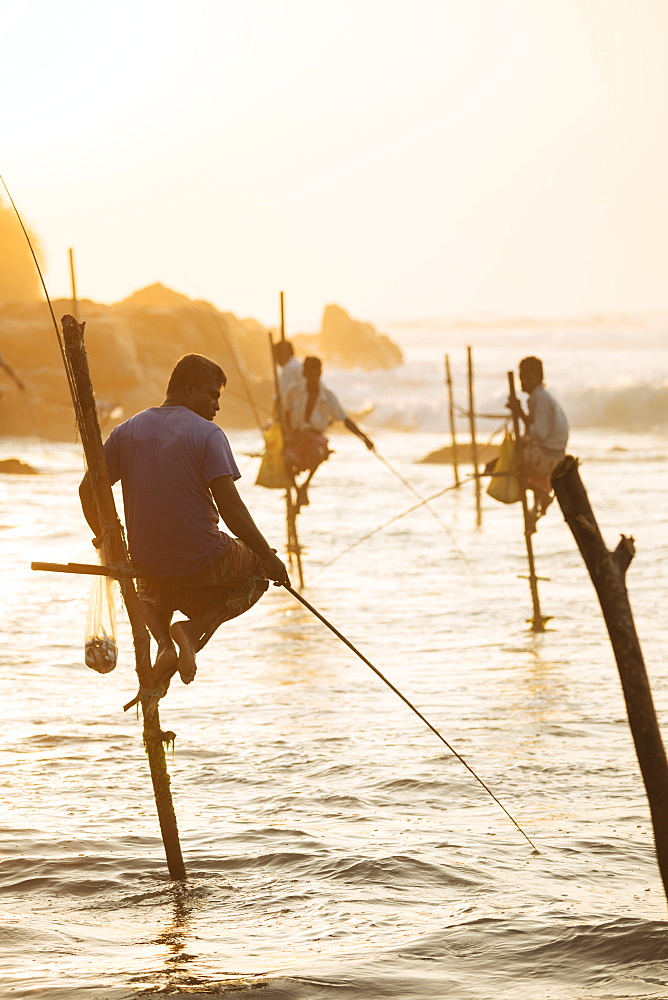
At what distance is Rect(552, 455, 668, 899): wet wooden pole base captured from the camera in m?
4.46

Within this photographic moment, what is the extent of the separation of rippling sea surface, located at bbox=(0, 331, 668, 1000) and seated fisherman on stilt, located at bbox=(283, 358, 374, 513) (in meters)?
1.43

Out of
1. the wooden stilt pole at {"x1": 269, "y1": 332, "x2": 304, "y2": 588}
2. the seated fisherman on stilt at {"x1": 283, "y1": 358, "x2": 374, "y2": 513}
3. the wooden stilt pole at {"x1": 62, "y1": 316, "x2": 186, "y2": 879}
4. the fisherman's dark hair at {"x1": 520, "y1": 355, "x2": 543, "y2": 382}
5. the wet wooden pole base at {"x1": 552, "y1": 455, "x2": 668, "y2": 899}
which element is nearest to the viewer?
the wet wooden pole base at {"x1": 552, "y1": 455, "x2": 668, "y2": 899}

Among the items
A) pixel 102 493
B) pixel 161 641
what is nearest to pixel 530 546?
pixel 161 641

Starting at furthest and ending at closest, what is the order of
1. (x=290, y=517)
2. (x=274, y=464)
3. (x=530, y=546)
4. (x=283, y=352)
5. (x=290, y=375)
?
(x=290, y=517), (x=274, y=464), (x=283, y=352), (x=290, y=375), (x=530, y=546)

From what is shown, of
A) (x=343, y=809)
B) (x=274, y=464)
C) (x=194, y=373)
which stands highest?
(x=194, y=373)

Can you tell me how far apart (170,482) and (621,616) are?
1794 millimetres

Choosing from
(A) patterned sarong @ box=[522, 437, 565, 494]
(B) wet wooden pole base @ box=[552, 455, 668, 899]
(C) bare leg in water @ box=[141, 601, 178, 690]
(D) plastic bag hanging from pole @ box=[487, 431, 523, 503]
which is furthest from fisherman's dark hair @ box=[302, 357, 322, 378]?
(B) wet wooden pole base @ box=[552, 455, 668, 899]

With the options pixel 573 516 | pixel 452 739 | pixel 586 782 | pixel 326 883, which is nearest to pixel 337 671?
pixel 452 739

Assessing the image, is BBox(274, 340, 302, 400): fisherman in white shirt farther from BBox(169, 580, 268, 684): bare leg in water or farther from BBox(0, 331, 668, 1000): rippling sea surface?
BBox(169, 580, 268, 684): bare leg in water

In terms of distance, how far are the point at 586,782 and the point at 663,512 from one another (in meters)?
15.0

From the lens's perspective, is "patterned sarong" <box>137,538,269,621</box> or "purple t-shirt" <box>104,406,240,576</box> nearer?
"purple t-shirt" <box>104,406,240,576</box>

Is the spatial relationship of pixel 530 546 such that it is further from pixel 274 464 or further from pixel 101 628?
pixel 101 628

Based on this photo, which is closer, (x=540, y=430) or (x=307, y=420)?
(x=540, y=430)

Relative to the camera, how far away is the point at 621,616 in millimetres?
4492
